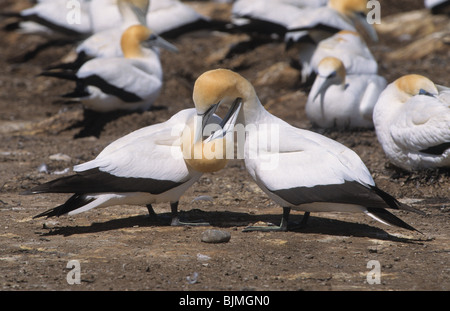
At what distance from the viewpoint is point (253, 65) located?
45.9 feet

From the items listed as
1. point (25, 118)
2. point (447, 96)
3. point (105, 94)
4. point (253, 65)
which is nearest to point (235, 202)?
point (447, 96)

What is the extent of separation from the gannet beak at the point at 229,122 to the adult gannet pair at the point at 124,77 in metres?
5.03

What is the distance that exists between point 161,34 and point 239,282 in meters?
10.1

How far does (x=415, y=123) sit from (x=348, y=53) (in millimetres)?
4125

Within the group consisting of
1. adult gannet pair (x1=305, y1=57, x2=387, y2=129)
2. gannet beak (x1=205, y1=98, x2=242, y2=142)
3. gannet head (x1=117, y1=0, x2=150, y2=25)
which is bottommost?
adult gannet pair (x1=305, y1=57, x2=387, y2=129)

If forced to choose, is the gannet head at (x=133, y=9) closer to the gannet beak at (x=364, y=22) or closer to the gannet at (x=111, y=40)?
the gannet at (x=111, y=40)

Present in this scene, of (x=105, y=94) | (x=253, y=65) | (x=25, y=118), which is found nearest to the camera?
(x=105, y=94)

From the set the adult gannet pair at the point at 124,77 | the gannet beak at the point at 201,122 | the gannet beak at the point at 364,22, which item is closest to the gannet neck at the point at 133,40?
the adult gannet pair at the point at 124,77

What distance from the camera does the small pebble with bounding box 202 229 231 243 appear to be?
5395mm

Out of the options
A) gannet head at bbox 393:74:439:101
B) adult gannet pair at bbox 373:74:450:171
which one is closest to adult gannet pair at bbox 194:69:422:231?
adult gannet pair at bbox 373:74:450:171

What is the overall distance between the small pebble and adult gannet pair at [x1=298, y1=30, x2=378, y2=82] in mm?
6015

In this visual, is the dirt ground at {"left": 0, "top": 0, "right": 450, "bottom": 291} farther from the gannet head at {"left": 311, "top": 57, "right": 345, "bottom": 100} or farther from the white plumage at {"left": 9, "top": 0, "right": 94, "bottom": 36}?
the white plumage at {"left": 9, "top": 0, "right": 94, "bottom": 36}
